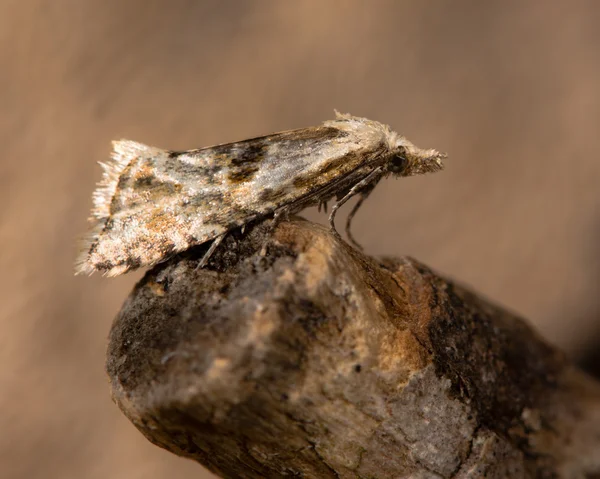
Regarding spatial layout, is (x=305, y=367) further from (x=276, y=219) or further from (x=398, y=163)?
(x=398, y=163)

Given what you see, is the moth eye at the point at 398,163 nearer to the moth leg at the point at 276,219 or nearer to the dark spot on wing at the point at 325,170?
the dark spot on wing at the point at 325,170

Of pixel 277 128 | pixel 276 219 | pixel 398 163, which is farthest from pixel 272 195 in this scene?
pixel 277 128

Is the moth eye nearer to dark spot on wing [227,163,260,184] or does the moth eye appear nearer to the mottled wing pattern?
the mottled wing pattern

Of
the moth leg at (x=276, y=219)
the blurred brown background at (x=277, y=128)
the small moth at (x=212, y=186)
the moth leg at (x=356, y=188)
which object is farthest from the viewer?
the blurred brown background at (x=277, y=128)

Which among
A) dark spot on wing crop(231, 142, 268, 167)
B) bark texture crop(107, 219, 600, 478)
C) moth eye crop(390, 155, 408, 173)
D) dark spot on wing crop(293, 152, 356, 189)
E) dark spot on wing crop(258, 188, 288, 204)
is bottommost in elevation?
bark texture crop(107, 219, 600, 478)

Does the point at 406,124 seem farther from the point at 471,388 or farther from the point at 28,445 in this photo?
the point at 28,445

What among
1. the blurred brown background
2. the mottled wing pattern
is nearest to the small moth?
the mottled wing pattern

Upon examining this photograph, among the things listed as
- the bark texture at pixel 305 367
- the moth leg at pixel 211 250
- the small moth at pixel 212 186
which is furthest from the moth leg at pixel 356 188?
the moth leg at pixel 211 250
